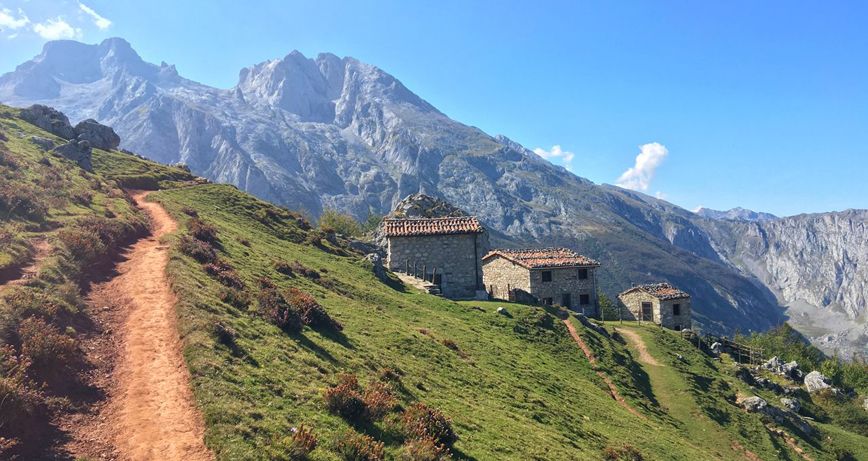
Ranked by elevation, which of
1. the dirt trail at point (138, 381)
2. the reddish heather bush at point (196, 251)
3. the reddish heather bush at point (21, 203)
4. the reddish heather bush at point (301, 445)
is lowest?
the reddish heather bush at point (301, 445)

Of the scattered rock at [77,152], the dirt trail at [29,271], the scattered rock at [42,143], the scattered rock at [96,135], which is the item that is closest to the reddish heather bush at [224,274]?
the dirt trail at [29,271]

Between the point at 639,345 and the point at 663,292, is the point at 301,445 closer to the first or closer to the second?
the point at 639,345

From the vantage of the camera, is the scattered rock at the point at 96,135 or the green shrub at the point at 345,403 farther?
the scattered rock at the point at 96,135

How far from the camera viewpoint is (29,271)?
69.7ft

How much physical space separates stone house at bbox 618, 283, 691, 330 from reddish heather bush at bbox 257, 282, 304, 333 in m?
62.2

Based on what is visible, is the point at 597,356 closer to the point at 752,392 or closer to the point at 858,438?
the point at 752,392

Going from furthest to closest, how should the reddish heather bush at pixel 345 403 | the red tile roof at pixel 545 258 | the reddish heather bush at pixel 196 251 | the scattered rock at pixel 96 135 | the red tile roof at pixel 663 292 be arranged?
the scattered rock at pixel 96 135
the red tile roof at pixel 663 292
the red tile roof at pixel 545 258
the reddish heather bush at pixel 196 251
the reddish heather bush at pixel 345 403

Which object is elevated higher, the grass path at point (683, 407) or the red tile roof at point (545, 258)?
A: the red tile roof at point (545, 258)

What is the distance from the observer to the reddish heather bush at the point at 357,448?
13.1 metres

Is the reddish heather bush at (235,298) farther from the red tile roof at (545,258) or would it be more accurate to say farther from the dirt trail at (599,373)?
the red tile roof at (545,258)

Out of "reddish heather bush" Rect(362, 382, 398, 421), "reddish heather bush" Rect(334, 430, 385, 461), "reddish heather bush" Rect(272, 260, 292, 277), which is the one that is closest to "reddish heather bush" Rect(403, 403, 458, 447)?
"reddish heather bush" Rect(362, 382, 398, 421)

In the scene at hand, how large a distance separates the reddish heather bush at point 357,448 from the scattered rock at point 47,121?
3822 inches

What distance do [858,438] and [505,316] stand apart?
36.4 meters

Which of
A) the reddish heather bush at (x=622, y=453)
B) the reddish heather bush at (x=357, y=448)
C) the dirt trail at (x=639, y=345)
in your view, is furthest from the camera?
the dirt trail at (x=639, y=345)
